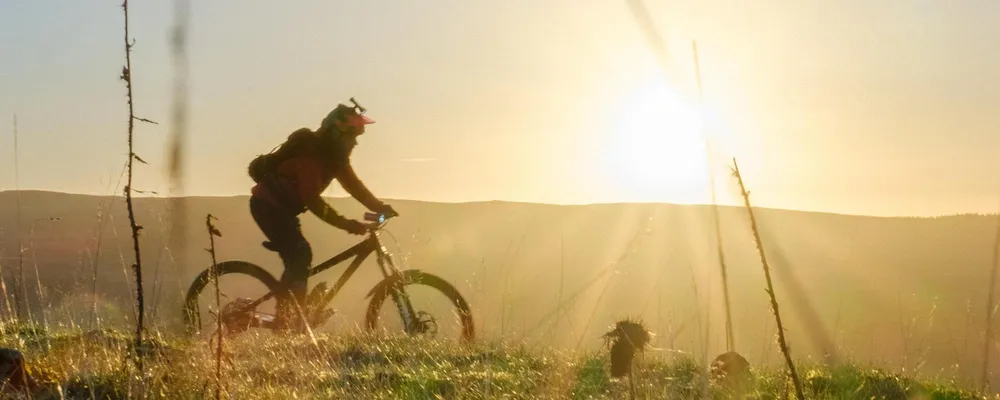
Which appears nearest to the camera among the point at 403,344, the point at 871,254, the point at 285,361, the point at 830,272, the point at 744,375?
the point at 744,375

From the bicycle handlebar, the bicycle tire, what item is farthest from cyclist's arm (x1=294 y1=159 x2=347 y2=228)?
the bicycle tire

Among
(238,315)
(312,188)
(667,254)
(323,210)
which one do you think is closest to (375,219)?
(323,210)

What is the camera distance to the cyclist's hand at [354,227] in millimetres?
6535

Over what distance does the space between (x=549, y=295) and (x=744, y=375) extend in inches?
786

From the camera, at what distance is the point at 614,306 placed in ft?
80.4

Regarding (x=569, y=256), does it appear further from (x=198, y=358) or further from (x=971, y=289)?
(x=198, y=358)

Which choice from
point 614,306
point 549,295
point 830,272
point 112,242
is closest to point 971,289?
point 830,272

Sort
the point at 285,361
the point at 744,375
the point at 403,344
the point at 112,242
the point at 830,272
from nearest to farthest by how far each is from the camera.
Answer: the point at 744,375, the point at 285,361, the point at 403,344, the point at 112,242, the point at 830,272

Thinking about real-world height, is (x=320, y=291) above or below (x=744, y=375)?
above

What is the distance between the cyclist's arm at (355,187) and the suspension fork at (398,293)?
25 cm

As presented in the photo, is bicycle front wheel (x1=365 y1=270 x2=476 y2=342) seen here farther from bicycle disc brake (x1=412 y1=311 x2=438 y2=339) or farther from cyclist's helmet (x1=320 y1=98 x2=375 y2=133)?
cyclist's helmet (x1=320 y1=98 x2=375 y2=133)

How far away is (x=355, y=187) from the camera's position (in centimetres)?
651

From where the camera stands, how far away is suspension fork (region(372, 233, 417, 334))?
21.8ft

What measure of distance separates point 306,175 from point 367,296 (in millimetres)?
1090
